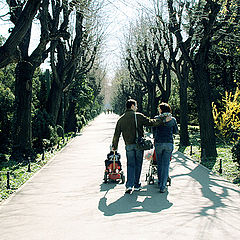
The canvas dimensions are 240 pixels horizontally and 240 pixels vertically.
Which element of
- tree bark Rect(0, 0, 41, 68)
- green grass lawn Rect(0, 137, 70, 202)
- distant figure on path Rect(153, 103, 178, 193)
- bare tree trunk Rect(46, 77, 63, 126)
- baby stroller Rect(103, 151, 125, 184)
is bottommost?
green grass lawn Rect(0, 137, 70, 202)

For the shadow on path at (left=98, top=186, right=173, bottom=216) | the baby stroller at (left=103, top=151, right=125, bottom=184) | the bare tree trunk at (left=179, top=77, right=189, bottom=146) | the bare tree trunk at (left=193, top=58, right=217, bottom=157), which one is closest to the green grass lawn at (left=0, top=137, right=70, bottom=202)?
the baby stroller at (left=103, top=151, right=125, bottom=184)

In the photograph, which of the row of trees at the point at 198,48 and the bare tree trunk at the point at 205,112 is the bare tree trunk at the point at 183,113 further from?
the bare tree trunk at the point at 205,112

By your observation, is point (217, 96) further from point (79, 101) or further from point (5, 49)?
point (5, 49)

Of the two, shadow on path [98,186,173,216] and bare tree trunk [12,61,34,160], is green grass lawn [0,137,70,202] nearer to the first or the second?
bare tree trunk [12,61,34,160]

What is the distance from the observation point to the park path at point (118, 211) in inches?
208

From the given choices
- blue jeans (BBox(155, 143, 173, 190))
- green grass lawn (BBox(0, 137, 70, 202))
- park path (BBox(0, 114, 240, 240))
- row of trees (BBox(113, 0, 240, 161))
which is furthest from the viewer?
row of trees (BBox(113, 0, 240, 161))

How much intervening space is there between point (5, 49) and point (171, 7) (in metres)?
11.7

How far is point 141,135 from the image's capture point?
8.15 m

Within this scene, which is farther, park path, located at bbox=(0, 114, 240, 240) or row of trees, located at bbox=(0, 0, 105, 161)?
row of trees, located at bbox=(0, 0, 105, 161)

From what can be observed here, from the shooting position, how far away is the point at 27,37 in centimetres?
1434

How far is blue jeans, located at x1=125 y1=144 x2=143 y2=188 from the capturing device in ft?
26.1

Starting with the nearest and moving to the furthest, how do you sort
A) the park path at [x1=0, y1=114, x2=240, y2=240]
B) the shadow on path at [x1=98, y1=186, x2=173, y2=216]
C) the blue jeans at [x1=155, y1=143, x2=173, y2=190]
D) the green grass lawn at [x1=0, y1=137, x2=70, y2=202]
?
the park path at [x1=0, y1=114, x2=240, y2=240] < the shadow on path at [x1=98, y1=186, x2=173, y2=216] < the blue jeans at [x1=155, y1=143, x2=173, y2=190] < the green grass lawn at [x1=0, y1=137, x2=70, y2=202]

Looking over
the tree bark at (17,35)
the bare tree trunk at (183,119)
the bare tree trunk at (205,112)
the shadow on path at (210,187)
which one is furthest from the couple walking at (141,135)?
the bare tree trunk at (183,119)

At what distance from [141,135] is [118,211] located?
2202 mm
